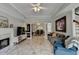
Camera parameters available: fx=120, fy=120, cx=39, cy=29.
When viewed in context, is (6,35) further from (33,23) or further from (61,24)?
(61,24)

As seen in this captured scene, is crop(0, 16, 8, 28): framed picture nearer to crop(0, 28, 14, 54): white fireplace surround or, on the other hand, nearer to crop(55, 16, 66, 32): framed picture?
crop(0, 28, 14, 54): white fireplace surround

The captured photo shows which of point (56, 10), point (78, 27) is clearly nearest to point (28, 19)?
point (56, 10)

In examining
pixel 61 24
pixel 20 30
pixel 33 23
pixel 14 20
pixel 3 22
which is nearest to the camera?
pixel 3 22

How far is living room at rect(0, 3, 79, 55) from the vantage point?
5.04 metres

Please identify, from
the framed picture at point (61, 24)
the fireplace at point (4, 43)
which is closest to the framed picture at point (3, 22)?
the fireplace at point (4, 43)

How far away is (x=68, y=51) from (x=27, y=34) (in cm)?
398

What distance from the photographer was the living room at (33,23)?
16.5ft

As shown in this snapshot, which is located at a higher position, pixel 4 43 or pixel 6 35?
pixel 6 35

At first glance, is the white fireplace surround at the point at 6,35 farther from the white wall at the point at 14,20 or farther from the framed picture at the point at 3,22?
the white wall at the point at 14,20

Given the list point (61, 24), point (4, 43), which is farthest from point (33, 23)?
point (4, 43)

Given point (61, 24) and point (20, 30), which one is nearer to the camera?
point (61, 24)

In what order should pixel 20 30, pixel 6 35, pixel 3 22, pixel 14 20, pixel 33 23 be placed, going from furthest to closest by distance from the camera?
pixel 20 30 → pixel 33 23 → pixel 14 20 → pixel 6 35 → pixel 3 22

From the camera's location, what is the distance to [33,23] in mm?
6191

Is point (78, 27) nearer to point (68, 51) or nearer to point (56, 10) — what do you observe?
point (56, 10)
